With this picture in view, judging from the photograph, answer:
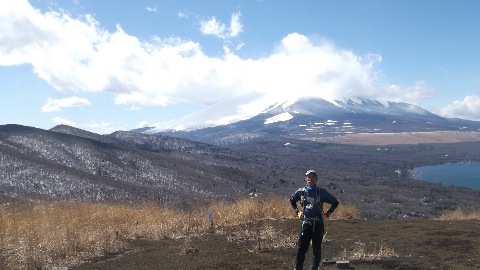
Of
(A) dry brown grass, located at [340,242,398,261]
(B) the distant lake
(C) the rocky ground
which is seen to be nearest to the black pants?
(C) the rocky ground

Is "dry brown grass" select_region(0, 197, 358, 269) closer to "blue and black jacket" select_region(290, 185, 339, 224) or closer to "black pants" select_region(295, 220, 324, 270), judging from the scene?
"black pants" select_region(295, 220, 324, 270)

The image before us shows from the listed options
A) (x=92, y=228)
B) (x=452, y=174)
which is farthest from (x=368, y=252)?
(x=452, y=174)

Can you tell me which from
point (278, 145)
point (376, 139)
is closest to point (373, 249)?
point (278, 145)

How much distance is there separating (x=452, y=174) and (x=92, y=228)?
347ft

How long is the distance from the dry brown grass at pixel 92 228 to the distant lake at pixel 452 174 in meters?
78.4

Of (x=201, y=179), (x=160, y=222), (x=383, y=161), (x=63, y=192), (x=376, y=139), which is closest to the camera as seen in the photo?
(x=160, y=222)

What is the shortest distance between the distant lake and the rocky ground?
7848 cm

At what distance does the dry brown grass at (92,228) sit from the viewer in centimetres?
888

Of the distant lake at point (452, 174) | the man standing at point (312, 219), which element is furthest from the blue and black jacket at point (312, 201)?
the distant lake at point (452, 174)

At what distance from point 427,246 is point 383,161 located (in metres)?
116

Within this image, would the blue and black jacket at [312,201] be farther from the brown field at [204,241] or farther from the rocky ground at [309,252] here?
the brown field at [204,241]

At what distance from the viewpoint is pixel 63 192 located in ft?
85.7

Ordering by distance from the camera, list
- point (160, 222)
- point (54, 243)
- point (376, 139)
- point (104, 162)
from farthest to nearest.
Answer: point (376, 139) < point (104, 162) < point (160, 222) < point (54, 243)

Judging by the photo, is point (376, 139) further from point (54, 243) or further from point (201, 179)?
point (54, 243)
